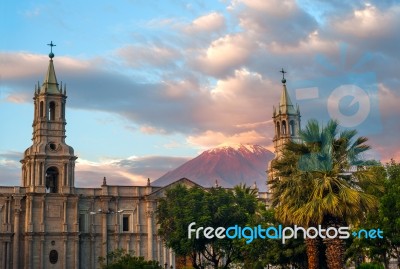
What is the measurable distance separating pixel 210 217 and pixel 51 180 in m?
27.5

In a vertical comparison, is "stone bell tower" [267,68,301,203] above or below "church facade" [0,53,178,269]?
above

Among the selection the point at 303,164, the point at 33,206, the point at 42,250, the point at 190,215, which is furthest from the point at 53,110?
the point at 303,164

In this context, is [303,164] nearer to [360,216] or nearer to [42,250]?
[360,216]

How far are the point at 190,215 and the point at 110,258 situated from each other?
52.4 ft

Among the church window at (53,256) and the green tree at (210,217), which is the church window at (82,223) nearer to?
the church window at (53,256)

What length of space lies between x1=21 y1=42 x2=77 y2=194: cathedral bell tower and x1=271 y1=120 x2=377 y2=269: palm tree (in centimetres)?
4641

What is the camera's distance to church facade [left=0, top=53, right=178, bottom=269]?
74.0 metres

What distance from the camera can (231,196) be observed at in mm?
61375

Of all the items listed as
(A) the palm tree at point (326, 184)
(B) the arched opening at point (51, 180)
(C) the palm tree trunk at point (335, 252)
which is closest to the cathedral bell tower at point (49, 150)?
(B) the arched opening at point (51, 180)

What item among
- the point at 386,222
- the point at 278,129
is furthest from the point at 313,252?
the point at 278,129

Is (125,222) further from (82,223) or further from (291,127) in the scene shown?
(291,127)

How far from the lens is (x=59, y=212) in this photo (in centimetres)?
7550

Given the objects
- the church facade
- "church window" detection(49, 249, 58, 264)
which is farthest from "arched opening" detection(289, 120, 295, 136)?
"church window" detection(49, 249, 58, 264)

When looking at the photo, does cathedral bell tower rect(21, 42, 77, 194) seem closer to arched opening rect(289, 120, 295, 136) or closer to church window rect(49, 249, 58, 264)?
church window rect(49, 249, 58, 264)
